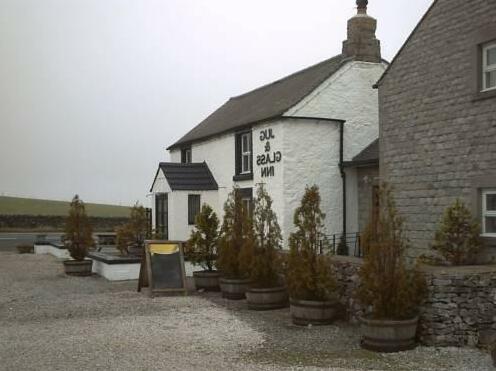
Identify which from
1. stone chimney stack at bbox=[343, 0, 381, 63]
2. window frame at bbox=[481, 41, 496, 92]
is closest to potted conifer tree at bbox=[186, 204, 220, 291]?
window frame at bbox=[481, 41, 496, 92]

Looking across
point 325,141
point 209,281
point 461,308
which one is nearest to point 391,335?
point 461,308

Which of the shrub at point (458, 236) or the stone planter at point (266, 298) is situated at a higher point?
the shrub at point (458, 236)

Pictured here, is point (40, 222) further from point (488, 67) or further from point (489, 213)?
point (488, 67)

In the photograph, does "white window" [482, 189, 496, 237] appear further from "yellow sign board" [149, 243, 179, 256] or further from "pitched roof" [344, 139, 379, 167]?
"yellow sign board" [149, 243, 179, 256]

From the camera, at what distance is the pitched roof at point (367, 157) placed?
1849 centimetres

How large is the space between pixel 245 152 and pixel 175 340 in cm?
1320

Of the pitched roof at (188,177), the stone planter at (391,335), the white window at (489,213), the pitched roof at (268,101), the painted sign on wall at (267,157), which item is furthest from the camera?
the pitched roof at (188,177)

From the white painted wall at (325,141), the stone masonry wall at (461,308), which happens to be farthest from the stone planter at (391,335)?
the white painted wall at (325,141)

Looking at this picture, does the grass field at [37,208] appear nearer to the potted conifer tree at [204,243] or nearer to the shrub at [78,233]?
the shrub at [78,233]

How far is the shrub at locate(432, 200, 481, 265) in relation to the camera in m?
11.7

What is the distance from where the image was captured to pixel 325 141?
1975cm

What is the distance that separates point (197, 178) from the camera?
23.7 m

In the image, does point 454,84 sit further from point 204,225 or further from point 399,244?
point 204,225

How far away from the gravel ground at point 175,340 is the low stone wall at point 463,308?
234 millimetres
